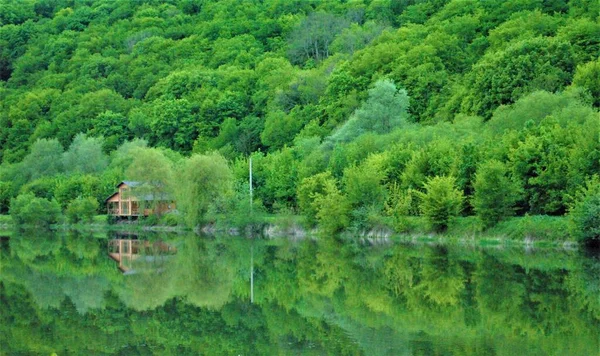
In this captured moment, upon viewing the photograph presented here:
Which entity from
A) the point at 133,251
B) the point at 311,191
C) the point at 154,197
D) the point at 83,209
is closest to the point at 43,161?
the point at 83,209

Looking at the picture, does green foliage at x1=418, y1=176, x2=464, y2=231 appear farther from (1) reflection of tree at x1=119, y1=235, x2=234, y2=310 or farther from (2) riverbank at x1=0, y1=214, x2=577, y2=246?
(1) reflection of tree at x1=119, y1=235, x2=234, y2=310

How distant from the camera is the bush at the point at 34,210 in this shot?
83188mm

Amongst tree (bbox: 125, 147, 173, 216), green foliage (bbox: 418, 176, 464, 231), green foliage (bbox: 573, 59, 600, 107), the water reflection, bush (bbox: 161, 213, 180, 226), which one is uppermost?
green foliage (bbox: 573, 59, 600, 107)

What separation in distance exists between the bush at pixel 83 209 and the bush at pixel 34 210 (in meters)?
1.51

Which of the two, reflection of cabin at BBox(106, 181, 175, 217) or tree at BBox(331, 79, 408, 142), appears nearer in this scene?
tree at BBox(331, 79, 408, 142)

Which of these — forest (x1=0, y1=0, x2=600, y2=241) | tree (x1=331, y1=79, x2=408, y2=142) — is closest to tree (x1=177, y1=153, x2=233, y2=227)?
forest (x1=0, y1=0, x2=600, y2=241)

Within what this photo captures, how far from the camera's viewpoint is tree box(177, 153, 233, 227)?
65.2 metres

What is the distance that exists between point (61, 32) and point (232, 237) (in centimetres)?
12179

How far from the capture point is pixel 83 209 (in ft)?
272

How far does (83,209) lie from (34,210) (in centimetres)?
490

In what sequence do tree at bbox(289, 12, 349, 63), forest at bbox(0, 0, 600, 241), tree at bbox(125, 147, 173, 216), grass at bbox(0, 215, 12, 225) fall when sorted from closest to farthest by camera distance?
forest at bbox(0, 0, 600, 241) → tree at bbox(125, 147, 173, 216) → grass at bbox(0, 215, 12, 225) → tree at bbox(289, 12, 349, 63)

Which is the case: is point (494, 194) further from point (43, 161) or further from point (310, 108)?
point (43, 161)

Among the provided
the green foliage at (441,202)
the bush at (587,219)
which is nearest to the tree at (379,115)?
the green foliage at (441,202)

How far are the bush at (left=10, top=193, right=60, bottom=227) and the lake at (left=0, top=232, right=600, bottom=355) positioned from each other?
39884 mm
